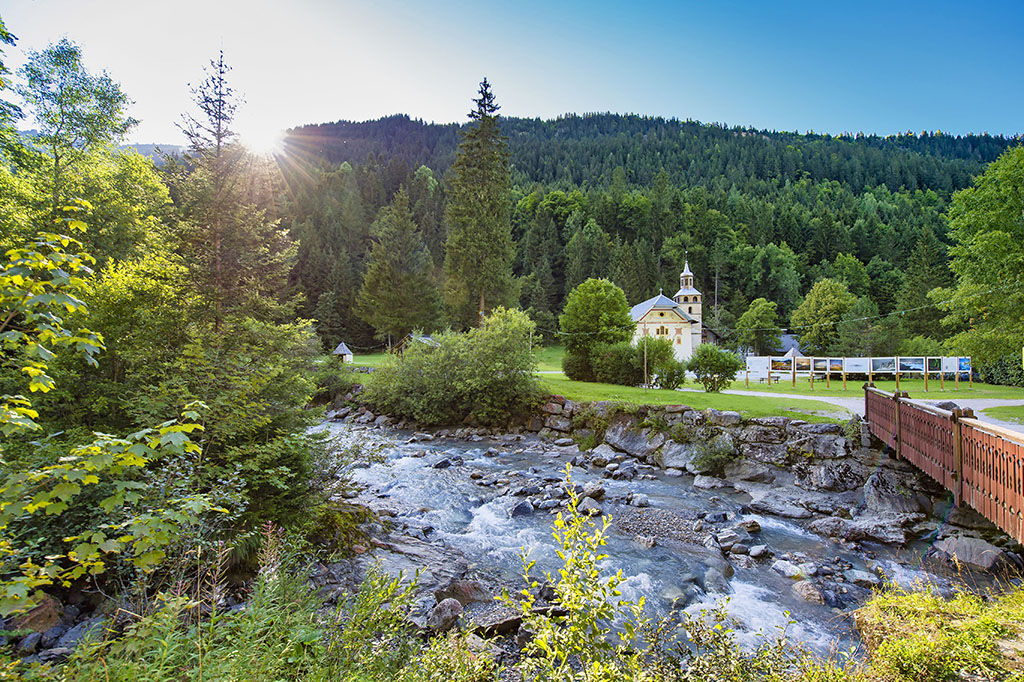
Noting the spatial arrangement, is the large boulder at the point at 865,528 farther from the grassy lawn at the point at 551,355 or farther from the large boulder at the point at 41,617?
the grassy lawn at the point at 551,355

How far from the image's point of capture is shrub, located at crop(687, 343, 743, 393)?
24.2 meters

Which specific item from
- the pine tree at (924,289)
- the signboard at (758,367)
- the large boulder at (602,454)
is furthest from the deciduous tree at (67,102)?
the pine tree at (924,289)

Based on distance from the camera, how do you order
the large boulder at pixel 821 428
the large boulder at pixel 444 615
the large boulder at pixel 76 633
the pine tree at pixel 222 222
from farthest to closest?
the large boulder at pixel 821 428
the pine tree at pixel 222 222
the large boulder at pixel 444 615
the large boulder at pixel 76 633

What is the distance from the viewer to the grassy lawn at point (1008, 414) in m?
14.7

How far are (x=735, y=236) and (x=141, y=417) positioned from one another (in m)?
86.3

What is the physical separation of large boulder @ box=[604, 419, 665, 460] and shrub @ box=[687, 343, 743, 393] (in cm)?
773

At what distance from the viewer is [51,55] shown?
728 inches

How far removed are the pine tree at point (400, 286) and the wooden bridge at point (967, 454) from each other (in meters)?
34.8

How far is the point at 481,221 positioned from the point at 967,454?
82.8ft

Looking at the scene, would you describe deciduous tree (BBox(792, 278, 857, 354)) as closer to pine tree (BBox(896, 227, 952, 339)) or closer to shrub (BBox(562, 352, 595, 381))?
pine tree (BBox(896, 227, 952, 339))

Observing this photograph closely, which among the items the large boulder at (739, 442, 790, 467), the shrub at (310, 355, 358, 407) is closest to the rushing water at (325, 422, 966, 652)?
the large boulder at (739, 442, 790, 467)

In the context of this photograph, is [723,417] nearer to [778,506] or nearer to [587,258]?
[778,506]

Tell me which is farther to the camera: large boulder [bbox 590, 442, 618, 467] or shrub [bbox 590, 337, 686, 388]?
shrub [bbox 590, 337, 686, 388]

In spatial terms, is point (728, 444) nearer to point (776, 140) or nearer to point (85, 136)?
point (85, 136)
